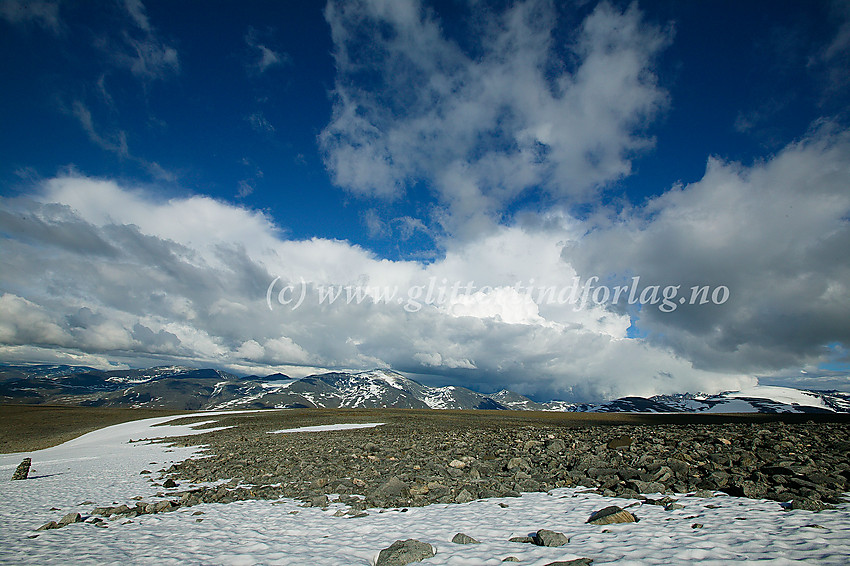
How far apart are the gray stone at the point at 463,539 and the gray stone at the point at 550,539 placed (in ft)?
4.73

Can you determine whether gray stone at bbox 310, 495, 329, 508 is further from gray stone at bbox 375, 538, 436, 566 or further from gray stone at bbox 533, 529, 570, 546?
gray stone at bbox 533, 529, 570, 546

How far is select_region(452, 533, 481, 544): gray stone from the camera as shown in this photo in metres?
9.34


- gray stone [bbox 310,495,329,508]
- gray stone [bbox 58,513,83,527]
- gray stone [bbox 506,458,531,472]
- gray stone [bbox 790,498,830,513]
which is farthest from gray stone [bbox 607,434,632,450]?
gray stone [bbox 58,513,83,527]

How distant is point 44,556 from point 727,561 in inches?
592

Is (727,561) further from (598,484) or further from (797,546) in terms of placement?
(598,484)

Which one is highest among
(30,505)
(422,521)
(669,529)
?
(669,529)

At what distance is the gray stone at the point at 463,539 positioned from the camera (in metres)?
9.34

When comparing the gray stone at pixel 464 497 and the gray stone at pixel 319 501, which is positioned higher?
the gray stone at pixel 464 497

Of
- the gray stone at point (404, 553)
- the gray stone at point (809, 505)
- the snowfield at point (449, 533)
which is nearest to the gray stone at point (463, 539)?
the snowfield at point (449, 533)

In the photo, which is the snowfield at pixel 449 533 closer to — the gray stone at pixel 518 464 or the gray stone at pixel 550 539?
the gray stone at pixel 550 539

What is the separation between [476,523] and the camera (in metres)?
11.0

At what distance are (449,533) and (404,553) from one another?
7.17 ft

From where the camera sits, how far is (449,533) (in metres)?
10.2

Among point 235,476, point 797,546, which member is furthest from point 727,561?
point 235,476
